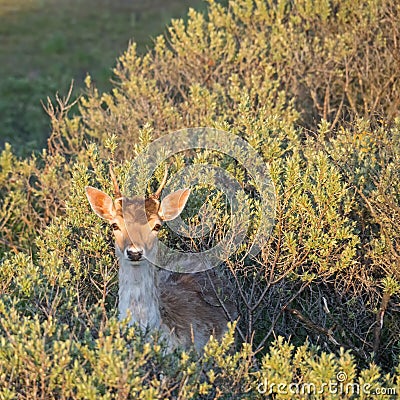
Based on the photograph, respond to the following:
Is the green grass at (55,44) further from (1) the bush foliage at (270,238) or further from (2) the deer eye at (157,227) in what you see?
(2) the deer eye at (157,227)

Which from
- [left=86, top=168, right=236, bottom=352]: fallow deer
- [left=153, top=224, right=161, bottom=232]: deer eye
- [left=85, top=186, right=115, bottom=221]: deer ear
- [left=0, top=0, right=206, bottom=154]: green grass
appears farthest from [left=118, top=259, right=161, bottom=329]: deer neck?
[left=0, top=0, right=206, bottom=154]: green grass

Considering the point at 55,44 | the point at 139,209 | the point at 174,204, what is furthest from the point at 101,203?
the point at 55,44

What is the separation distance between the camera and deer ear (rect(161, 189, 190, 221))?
5227 mm

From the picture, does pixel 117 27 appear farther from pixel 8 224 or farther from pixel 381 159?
pixel 381 159

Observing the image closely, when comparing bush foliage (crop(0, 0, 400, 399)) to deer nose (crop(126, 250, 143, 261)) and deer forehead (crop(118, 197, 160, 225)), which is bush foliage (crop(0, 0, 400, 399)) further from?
deer forehead (crop(118, 197, 160, 225))

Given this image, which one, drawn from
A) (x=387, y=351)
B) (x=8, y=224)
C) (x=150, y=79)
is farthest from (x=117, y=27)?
(x=387, y=351)

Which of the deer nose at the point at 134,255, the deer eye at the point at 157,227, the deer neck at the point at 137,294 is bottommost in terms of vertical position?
the deer neck at the point at 137,294

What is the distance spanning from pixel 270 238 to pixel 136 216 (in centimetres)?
96

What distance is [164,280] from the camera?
19.1ft

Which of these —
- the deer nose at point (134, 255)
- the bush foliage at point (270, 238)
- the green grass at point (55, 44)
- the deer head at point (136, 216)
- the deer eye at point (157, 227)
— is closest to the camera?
the bush foliage at point (270, 238)

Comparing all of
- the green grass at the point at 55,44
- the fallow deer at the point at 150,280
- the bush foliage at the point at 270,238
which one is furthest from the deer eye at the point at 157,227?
the green grass at the point at 55,44

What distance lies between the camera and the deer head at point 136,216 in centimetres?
500

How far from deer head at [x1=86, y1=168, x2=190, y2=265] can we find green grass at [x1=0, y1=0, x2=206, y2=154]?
4120 mm

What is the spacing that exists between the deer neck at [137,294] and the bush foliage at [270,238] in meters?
0.14
